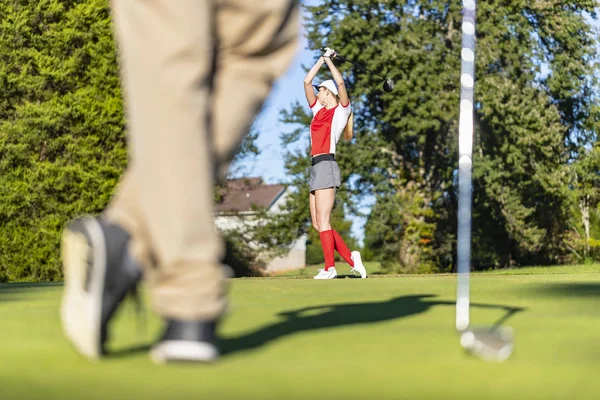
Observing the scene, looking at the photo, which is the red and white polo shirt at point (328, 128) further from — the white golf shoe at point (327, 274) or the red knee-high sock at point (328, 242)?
the white golf shoe at point (327, 274)

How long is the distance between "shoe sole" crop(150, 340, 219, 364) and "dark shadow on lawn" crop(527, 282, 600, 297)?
133 inches

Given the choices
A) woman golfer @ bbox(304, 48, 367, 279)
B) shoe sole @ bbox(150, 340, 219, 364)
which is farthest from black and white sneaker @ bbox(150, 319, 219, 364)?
woman golfer @ bbox(304, 48, 367, 279)

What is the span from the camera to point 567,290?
5961 mm

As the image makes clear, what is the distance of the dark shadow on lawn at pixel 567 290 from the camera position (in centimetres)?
557

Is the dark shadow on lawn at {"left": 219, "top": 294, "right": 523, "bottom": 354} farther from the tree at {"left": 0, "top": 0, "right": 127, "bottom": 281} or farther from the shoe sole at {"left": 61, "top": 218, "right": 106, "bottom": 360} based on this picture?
the tree at {"left": 0, "top": 0, "right": 127, "bottom": 281}

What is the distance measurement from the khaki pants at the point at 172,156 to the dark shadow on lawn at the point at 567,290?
3.27 m

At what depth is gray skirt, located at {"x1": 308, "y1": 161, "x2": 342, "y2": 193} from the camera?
10.4m

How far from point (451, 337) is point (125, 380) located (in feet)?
4.12

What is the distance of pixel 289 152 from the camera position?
34.7 m

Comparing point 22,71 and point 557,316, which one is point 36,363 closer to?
point 557,316

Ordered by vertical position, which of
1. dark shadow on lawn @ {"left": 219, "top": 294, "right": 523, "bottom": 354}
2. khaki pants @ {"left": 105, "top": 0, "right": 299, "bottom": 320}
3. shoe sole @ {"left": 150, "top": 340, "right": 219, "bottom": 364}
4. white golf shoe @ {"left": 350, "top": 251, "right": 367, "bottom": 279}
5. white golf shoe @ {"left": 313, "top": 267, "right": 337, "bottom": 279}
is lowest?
white golf shoe @ {"left": 313, "top": 267, "right": 337, "bottom": 279}

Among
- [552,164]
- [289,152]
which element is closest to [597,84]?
[552,164]

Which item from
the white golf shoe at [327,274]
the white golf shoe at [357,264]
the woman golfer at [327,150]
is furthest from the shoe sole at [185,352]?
the white golf shoe at [357,264]

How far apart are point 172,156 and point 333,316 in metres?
1.50
